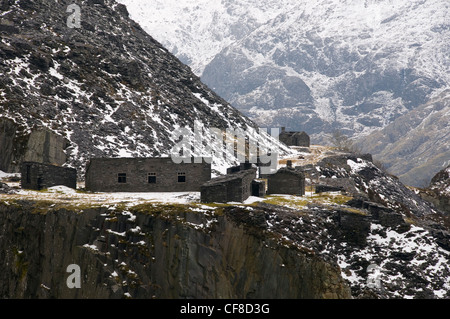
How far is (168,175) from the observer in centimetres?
9562

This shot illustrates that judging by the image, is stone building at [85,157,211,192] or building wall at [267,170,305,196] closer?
stone building at [85,157,211,192]

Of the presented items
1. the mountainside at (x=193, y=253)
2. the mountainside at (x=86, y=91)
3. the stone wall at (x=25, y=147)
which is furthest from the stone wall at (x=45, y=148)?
the mountainside at (x=193, y=253)

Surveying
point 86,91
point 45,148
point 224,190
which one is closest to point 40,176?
point 224,190

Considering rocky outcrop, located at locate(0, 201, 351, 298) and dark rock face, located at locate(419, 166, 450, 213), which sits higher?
dark rock face, located at locate(419, 166, 450, 213)

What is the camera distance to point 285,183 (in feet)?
326

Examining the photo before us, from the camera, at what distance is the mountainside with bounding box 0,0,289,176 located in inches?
5384

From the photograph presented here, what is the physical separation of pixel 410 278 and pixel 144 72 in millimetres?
120936

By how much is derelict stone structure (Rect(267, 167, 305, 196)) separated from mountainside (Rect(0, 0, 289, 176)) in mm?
39819

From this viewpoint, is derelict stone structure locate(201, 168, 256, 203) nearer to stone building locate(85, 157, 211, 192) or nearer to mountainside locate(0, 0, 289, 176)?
stone building locate(85, 157, 211, 192)

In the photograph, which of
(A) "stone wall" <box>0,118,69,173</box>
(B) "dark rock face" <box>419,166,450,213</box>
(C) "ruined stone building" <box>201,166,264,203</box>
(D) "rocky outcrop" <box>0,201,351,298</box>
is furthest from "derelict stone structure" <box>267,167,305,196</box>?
(B) "dark rock face" <box>419,166,450,213</box>

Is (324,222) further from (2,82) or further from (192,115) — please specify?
(192,115)

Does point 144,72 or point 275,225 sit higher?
point 144,72
